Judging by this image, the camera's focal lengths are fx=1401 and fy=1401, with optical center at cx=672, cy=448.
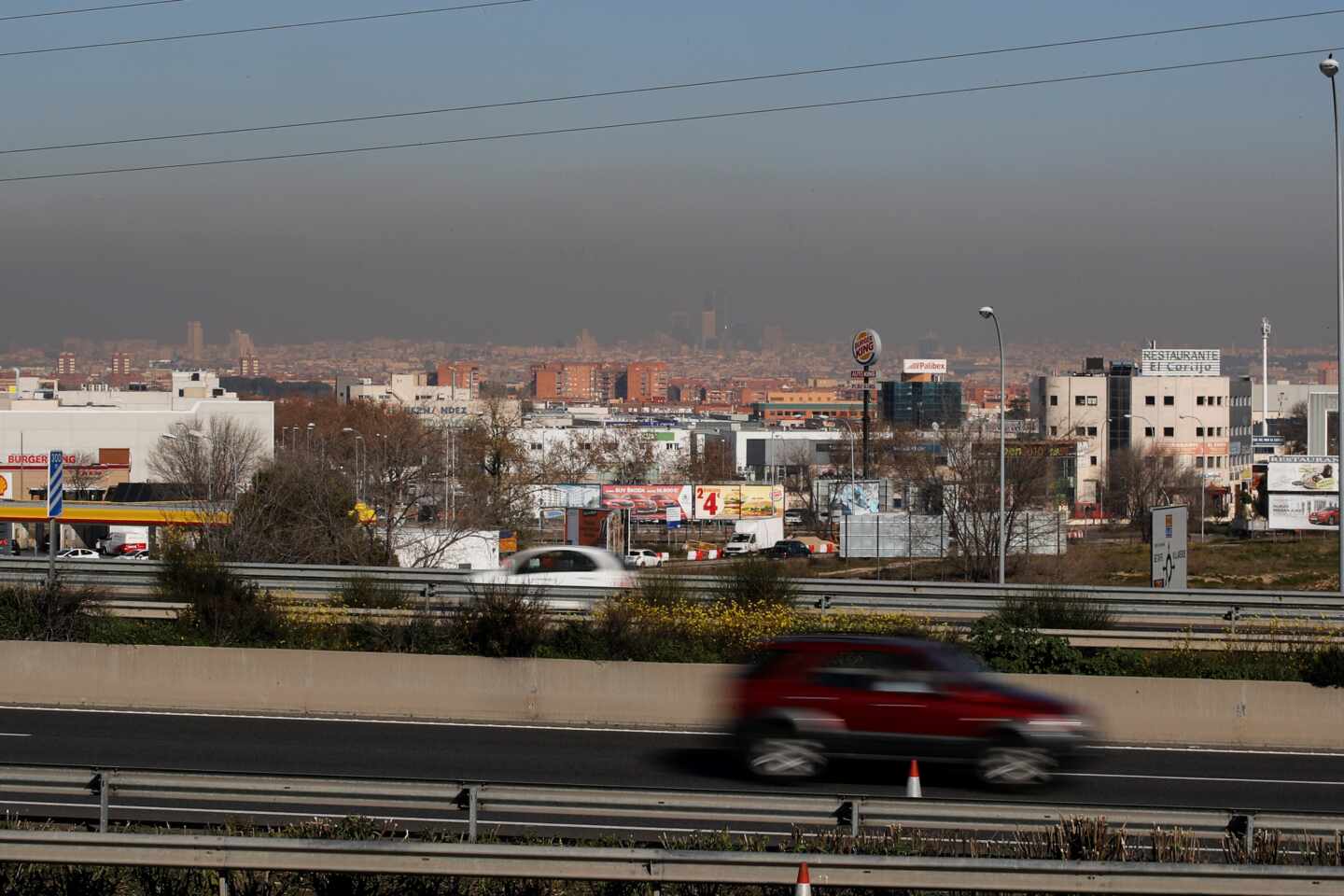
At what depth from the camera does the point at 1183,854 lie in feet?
29.8

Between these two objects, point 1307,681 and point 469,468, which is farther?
point 469,468

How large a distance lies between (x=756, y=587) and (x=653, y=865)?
14787 millimetres

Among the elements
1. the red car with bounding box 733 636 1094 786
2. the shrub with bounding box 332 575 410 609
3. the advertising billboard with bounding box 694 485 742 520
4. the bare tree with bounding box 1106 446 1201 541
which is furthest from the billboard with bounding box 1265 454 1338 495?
the red car with bounding box 733 636 1094 786

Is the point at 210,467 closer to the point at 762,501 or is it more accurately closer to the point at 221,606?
the point at 762,501

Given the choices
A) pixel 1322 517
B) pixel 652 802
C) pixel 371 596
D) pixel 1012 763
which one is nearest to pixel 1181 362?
pixel 1322 517

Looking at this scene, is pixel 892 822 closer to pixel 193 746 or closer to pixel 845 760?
pixel 845 760

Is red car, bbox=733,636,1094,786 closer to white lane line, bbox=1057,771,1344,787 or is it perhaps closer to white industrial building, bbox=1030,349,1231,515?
white lane line, bbox=1057,771,1344,787

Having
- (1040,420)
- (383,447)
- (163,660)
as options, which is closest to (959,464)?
(383,447)

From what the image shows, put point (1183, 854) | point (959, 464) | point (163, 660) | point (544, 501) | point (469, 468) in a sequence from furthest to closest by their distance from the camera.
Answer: point (544, 501), point (469, 468), point (959, 464), point (163, 660), point (1183, 854)

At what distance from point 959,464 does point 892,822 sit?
54642mm

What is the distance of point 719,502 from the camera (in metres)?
89.6

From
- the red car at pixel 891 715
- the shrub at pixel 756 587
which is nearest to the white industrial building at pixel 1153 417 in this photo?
the shrub at pixel 756 587

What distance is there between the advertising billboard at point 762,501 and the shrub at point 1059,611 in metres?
64.6

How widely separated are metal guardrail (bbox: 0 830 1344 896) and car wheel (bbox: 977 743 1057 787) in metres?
6.17
